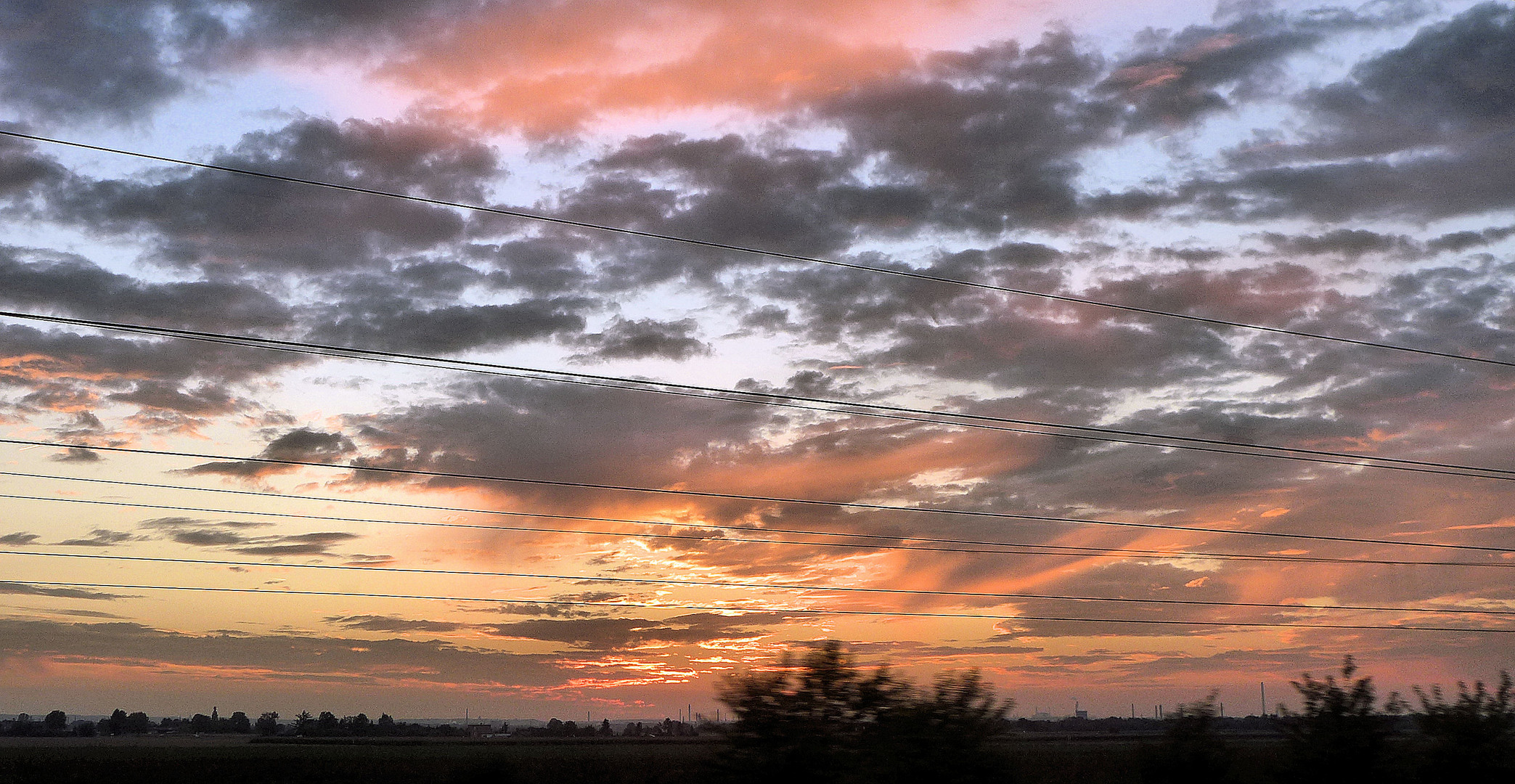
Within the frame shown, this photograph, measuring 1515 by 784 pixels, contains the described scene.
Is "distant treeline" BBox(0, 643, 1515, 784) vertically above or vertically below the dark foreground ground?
above

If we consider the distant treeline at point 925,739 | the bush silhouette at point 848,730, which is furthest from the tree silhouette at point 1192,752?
the bush silhouette at point 848,730

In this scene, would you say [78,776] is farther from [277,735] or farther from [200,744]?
[277,735]

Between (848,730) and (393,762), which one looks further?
(393,762)

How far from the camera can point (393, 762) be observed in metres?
95.8

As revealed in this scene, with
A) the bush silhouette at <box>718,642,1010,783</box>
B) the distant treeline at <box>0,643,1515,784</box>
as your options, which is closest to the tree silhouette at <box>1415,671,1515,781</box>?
the distant treeline at <box>0,643,1515,784</box>

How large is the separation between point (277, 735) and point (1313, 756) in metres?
185

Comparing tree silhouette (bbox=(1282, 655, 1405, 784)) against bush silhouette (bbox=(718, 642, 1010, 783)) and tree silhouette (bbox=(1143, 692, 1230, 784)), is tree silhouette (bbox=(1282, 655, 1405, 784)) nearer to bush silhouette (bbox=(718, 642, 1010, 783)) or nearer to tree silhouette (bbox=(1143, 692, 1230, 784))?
tree silhouette (bbox=(1143, 692, 1230, 784))

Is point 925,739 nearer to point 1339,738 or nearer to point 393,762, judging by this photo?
point 1339,738

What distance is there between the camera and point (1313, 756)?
2667 centimetres

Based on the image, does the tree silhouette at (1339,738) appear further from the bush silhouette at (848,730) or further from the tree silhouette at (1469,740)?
the bush silhouette at (848,730)

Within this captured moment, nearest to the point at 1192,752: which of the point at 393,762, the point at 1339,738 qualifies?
the point at 1339,738

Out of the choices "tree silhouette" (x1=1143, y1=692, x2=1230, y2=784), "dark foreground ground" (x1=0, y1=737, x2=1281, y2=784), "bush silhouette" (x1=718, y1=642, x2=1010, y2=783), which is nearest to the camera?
"bush silhouette" (x1=718, y1=642, x2=1010, y2=783)

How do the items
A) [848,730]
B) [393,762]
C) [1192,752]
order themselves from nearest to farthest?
→ [848,730], [1192,752], [393,762]

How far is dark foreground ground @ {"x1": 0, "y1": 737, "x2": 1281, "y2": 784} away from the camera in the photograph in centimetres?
6475
